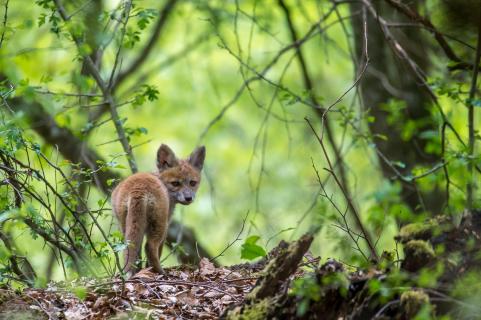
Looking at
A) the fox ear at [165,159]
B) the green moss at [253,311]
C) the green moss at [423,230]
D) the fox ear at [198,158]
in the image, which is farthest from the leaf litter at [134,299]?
the fox ear at [198,158]

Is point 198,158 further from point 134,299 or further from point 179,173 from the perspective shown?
point 134,299

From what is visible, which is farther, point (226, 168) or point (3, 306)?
point (226, 168)

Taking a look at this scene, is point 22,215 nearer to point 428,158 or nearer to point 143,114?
point 428,158

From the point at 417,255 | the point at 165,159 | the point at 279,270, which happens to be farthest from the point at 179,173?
the point at 417,255

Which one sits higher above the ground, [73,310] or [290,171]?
[290,171]

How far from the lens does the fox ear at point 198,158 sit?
10.7 m

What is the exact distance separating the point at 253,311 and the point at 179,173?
562 centimetres

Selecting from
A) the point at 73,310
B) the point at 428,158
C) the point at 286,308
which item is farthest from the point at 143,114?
the point at 286,308

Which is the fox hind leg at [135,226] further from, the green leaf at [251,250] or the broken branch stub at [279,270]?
the broken branch stub at [279,270]

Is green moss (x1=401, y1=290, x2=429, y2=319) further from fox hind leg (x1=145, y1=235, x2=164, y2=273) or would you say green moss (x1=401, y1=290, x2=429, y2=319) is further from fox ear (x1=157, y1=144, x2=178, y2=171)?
fox ear (x1=157, y1=144, x2=178, y2=171)

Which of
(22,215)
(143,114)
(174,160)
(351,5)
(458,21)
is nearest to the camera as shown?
(22,215)

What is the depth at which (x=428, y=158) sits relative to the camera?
12102 mm

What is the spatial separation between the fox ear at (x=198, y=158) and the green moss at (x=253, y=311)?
592 cm

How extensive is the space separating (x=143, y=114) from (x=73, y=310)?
15.8 metres
